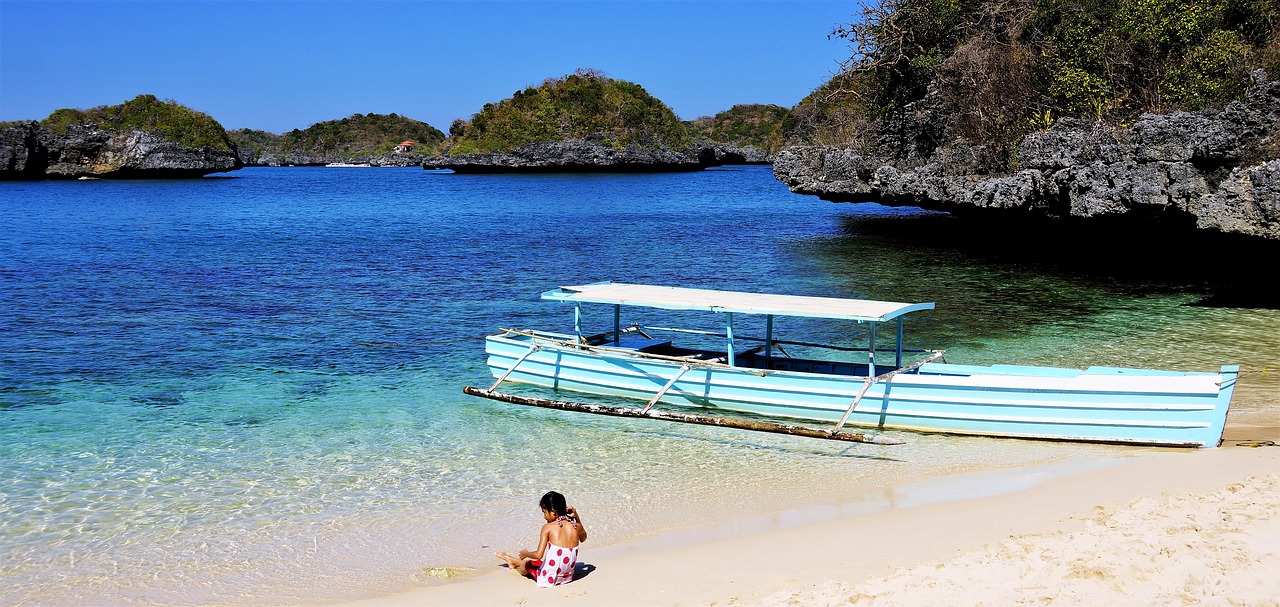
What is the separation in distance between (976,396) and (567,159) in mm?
136051

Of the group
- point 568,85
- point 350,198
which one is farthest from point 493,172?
point 350,198

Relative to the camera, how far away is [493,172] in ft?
515

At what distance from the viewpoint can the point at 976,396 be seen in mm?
12891

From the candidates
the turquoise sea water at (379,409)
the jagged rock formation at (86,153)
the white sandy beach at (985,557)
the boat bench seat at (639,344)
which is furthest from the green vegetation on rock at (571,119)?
the white sandy beach at (985,557)

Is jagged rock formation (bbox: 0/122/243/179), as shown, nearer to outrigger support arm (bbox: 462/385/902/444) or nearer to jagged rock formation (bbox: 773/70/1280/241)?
jagged rock formation (bbox: 773/70/1280/241)

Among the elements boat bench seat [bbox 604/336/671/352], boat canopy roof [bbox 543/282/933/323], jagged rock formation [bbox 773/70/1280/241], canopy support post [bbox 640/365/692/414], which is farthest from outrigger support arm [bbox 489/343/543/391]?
jagged rock formation [bbox 773/70/1280/241]

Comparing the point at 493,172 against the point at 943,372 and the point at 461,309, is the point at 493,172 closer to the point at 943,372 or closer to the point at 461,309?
the point at 461,309

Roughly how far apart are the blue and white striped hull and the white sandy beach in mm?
1319

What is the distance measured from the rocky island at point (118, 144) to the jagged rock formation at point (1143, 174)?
110 m

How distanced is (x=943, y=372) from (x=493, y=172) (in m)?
147

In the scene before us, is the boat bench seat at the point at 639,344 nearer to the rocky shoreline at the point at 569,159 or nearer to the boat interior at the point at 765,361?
the boat interior at the point at 765,361

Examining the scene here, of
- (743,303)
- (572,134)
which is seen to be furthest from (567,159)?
(743,303)

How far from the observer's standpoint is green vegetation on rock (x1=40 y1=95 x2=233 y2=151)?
12331 centimetres

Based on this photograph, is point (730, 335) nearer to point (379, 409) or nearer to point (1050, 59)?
point (379, 409)
